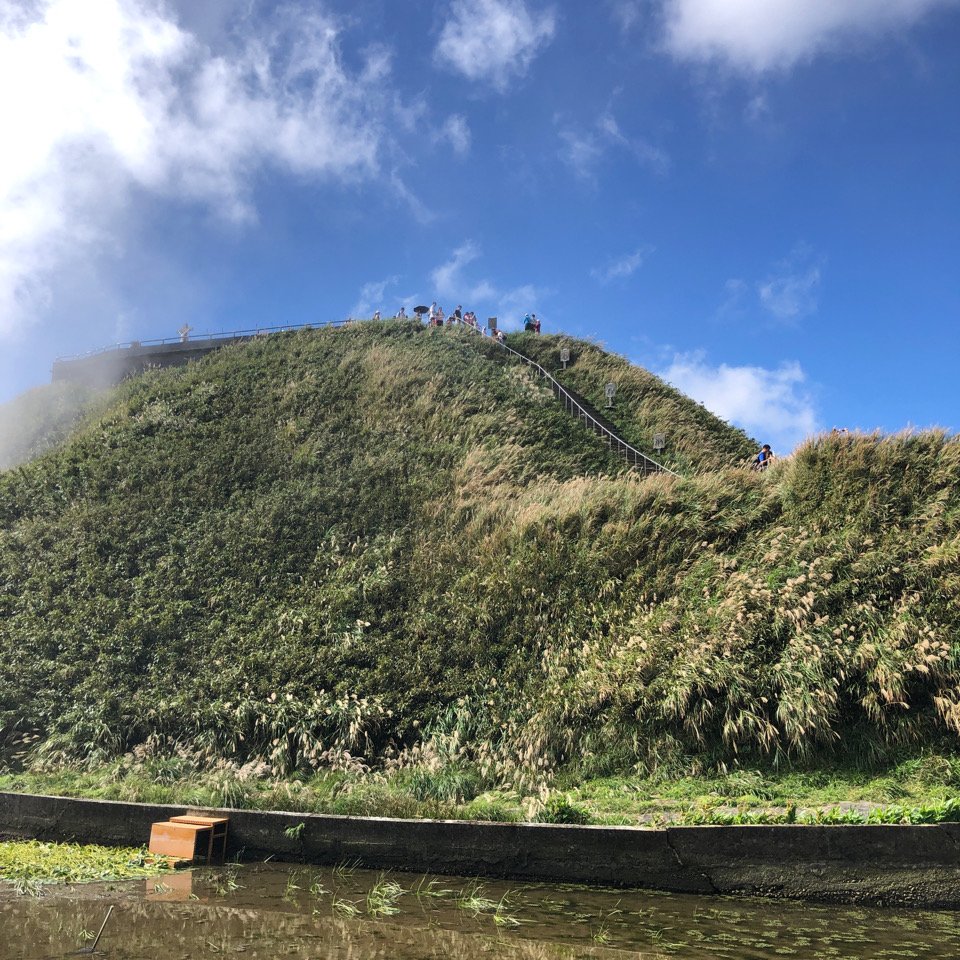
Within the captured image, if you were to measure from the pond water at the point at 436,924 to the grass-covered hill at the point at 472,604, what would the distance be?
3135mm

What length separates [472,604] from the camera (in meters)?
13.4

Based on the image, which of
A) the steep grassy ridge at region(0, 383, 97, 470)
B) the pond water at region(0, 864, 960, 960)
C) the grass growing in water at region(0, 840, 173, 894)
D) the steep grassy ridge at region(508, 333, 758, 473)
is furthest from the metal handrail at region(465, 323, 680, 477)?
the steep grassy ridge at region(0, 383, 97, 470)

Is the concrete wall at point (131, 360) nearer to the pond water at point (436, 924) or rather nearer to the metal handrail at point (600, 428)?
the metal handrail at point (600, 428)

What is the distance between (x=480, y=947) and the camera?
5.33m

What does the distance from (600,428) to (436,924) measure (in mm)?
19414

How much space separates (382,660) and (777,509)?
24.4 ft

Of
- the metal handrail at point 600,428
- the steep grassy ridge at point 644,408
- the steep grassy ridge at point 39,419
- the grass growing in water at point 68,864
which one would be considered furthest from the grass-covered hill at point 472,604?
the steep grassy ridge at point 39,419

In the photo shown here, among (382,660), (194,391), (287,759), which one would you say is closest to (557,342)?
(194,391)

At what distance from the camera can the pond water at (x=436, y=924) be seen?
17.1 feet

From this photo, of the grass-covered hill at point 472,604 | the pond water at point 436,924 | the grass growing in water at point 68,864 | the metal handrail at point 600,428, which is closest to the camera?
the pond water at point 436,924

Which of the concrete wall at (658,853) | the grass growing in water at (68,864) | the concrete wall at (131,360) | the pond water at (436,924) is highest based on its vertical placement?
the concrete wall at (131,360)

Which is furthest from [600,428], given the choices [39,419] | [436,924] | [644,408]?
[39,419]

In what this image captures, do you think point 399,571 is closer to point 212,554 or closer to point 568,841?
point 212,554

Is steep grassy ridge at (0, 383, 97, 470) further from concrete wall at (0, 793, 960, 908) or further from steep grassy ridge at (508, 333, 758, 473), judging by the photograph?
concrete wall at (0, 793, 960, 908)
